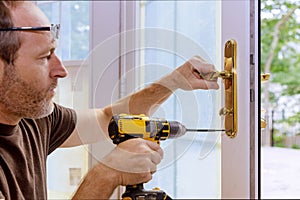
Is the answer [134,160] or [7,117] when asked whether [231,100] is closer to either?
[134,160]

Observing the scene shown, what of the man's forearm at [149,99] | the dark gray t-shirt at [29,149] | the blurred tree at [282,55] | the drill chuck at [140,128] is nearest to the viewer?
the drill chuck at [140,128]

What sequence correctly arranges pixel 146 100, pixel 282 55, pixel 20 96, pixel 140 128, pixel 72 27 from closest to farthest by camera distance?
pixel 140 128 < pixel 20 96 < pixel 146 100 < pixel 72 27 < pixel 282 55

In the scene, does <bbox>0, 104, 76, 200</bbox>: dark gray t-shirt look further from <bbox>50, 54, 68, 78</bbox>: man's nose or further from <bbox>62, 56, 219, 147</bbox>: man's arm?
<bbox>50, 54, 68, 78</bbox>: man's nose

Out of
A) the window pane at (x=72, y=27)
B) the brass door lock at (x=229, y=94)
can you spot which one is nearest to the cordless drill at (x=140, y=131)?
the brass door lock at (x=229, y=94)

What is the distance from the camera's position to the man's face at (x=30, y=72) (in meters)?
1.08

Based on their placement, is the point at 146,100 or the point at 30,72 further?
the point at 146,100

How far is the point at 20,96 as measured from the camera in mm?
1106

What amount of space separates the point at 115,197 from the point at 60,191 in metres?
0.23

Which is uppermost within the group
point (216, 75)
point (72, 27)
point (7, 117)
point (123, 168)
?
point (72, 27)

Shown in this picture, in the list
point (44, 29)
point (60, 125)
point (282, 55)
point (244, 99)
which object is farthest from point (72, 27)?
point (282, 55)

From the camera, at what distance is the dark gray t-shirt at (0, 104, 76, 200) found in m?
1.11

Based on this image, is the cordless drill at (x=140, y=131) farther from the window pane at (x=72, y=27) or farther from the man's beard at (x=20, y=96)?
the window pane at (x=72, y=27)

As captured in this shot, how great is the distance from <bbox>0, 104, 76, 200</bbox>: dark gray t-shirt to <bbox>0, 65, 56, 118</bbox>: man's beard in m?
0.06

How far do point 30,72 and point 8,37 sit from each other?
10 centimetres
